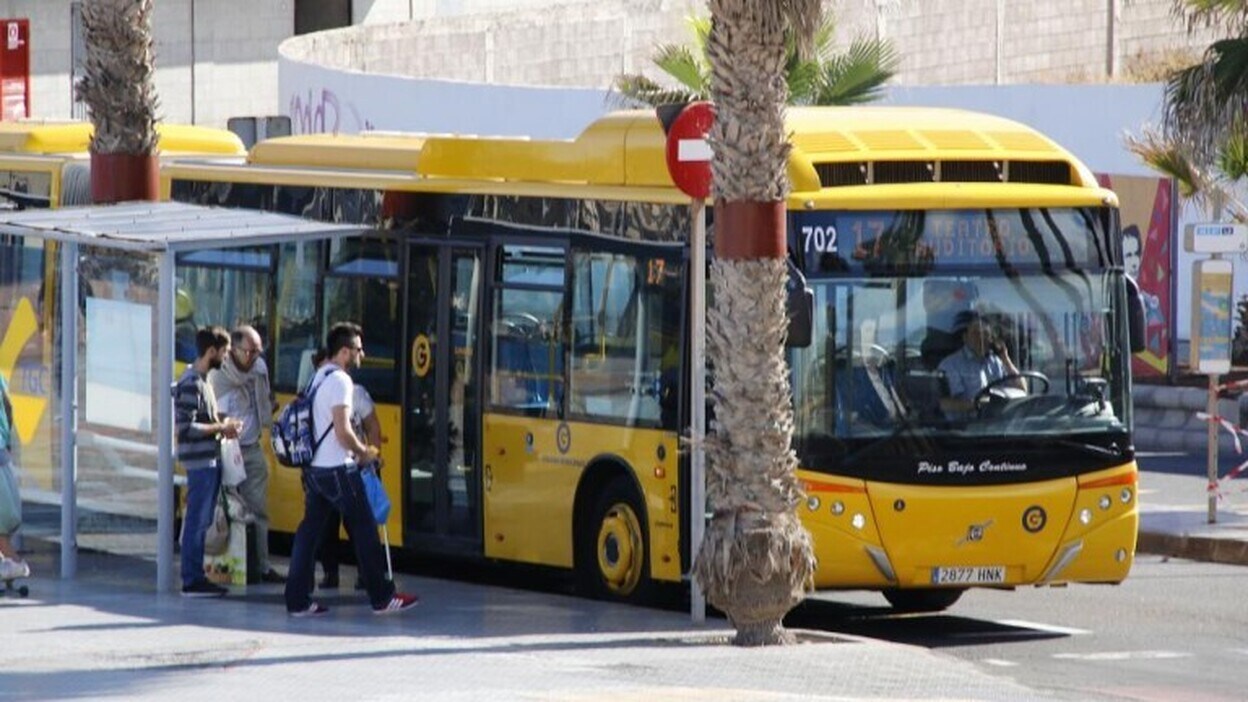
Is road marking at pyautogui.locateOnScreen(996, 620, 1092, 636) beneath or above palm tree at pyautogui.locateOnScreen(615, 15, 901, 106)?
beneath

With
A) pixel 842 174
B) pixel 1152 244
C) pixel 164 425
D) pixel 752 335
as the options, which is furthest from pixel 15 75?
pixel 752 335

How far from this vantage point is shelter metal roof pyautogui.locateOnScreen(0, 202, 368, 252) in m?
15.4

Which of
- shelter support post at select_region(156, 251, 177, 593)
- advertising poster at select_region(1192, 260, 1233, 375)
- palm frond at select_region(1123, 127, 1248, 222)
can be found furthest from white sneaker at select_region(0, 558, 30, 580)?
palm frond at select_region(1123, 127, 1248, 222)


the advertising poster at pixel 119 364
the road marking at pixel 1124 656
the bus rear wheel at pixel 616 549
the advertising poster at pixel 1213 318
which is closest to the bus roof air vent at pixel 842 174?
the bus rear wheel at pixel 616 549

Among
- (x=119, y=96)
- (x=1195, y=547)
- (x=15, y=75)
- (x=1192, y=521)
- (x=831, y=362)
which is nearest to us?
(x=831, y=362)

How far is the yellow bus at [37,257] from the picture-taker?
18500 mm

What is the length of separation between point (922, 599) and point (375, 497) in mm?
3799

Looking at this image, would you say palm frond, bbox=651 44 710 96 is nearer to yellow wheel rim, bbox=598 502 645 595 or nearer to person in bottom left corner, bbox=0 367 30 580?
yellow wheel rim, bbox=598 502 645 595

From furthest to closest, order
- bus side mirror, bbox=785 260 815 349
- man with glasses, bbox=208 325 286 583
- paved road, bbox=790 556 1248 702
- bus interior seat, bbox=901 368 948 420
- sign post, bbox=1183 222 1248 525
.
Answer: sign post, bbox=1183 222 1248 525 → man with glasses, bbox=208 325 286 583 → bus interior seat, bbox=901 368 948 420 → bus side mirror, bbox=785 260 815 349 → paved road, bbox=790 556 1248 702

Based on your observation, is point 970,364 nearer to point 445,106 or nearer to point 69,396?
point 69,396

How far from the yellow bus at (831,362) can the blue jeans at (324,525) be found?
1.68m

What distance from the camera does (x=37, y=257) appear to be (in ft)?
68.1

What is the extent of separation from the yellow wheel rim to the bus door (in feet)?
4.08

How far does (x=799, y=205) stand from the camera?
1488 centimetres
